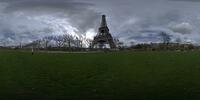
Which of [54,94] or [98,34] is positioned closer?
[54,94]

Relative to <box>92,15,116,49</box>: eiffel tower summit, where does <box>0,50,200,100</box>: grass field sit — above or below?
below

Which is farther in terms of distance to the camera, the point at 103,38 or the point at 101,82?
the point at 103,38

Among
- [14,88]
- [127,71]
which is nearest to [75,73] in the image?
[127,71]

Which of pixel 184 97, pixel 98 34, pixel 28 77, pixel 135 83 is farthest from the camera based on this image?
pixel 98 34

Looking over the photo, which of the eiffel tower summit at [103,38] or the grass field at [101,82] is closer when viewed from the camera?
the grass field at [101,82]

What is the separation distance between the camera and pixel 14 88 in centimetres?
5084

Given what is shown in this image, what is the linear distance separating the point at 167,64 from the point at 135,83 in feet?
91.3

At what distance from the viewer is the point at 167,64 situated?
8331 cm

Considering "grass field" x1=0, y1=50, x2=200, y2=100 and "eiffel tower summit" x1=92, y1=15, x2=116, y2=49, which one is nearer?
"grass field" x1=0, y1=50, x2=200, y2=100

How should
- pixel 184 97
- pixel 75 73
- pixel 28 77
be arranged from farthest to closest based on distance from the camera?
pixel 75 73 < pixel 28 77 < pixel 184 97

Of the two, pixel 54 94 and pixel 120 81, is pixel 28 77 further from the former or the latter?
pixel 54 94

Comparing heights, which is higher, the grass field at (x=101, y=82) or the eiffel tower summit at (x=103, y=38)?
the eiffel tower summit at (x=103, y=38)

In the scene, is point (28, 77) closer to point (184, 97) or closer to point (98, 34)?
point (184, 97)

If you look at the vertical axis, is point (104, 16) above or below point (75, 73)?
above
